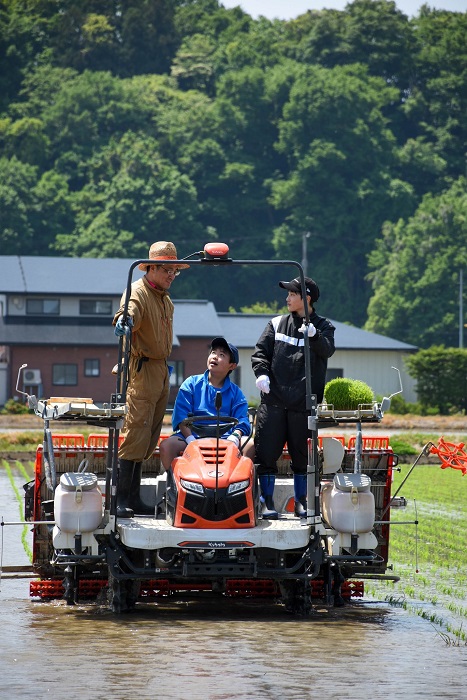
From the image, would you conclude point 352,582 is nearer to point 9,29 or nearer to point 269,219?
point 269,219

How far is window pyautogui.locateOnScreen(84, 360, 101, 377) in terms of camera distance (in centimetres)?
7319

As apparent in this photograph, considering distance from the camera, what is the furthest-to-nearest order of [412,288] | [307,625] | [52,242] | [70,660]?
[52,242]
[412,288]
[307,625]
[70,660]

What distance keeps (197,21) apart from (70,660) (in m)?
150

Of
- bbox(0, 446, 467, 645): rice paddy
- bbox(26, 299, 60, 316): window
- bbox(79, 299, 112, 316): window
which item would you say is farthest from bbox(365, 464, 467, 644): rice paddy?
bbox(26, 299, 60, 316): window

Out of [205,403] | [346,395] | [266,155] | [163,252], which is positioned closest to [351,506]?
[346,395]

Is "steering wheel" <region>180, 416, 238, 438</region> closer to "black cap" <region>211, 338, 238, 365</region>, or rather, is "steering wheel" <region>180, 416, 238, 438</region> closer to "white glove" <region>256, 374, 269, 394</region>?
"white glove" <region>256, 374, 269, 394</region>

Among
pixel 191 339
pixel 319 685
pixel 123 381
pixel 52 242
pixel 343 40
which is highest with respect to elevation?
pixel 343 40

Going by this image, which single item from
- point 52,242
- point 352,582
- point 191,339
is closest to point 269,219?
point 52,242

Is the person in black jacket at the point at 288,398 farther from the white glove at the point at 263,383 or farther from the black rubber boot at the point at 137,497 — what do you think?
the black rubber boot at the point at 137,497

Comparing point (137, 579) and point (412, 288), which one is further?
point (412, 288)

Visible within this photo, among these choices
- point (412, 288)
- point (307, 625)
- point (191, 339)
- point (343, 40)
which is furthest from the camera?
point (343, 40)

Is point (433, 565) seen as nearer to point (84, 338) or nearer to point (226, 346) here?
point (226, 346)

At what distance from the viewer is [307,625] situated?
981cm

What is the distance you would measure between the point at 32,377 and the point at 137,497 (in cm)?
6079
